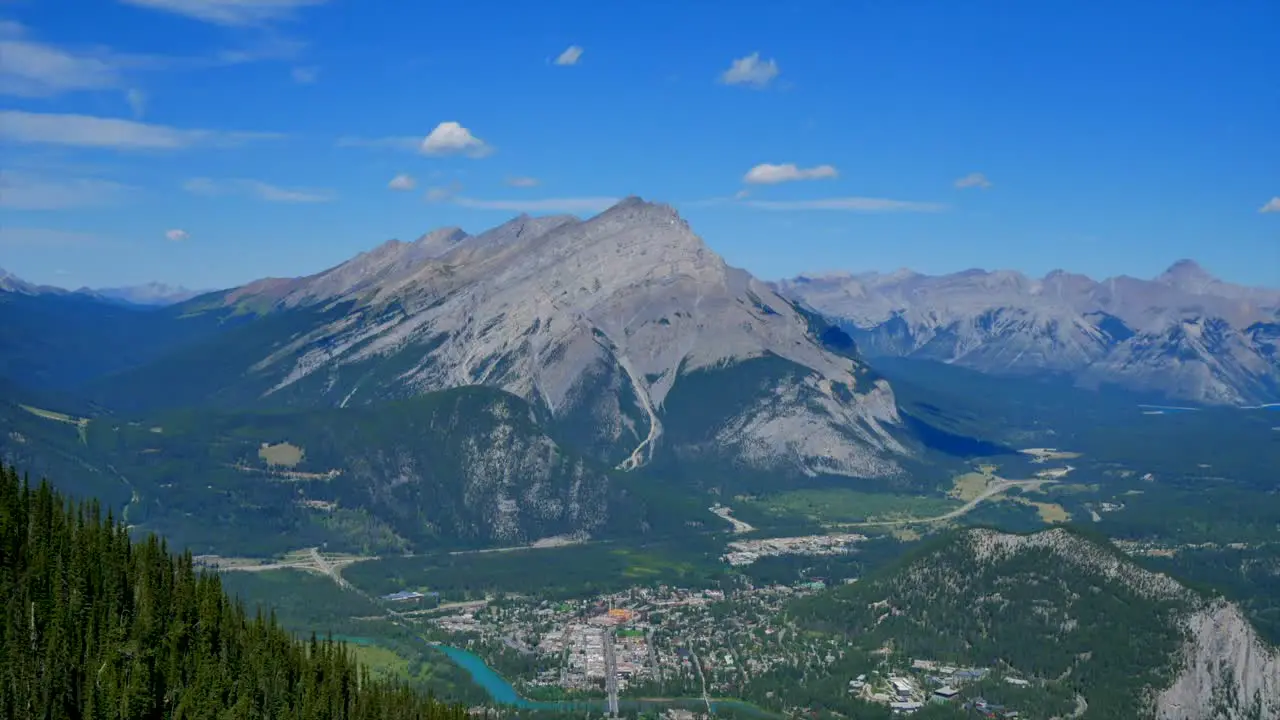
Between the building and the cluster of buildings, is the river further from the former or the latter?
the building

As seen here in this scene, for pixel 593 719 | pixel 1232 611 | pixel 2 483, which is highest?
pixel 2 483

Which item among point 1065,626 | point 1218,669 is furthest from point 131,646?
point 1218,669

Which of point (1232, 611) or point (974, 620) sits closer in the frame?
point (1232, 611)

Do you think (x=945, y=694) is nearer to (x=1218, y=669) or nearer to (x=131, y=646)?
(x=1218, y=669)

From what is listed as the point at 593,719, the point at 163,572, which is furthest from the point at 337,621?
the point at 163,572

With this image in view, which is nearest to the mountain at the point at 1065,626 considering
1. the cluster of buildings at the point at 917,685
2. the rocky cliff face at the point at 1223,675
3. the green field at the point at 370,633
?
the rocky cliff face at the point at 1223,675

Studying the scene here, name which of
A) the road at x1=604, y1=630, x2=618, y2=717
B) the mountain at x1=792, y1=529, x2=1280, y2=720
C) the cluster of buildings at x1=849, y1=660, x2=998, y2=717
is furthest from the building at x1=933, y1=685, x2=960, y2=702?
the road at x1=604, y1=630, x2=618, y2=717

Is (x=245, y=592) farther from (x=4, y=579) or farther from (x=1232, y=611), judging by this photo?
(x=1232, y=611)
